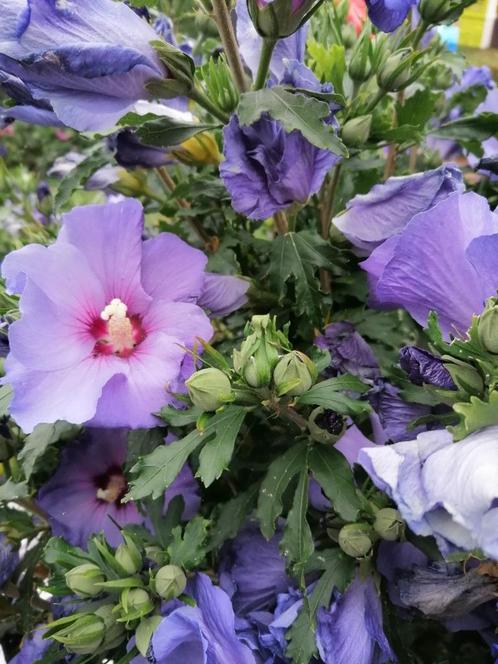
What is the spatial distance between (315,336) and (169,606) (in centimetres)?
23

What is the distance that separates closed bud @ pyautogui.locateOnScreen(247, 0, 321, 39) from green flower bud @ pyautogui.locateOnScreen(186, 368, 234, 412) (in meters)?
0.20

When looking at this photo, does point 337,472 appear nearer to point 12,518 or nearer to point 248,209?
point 248,209

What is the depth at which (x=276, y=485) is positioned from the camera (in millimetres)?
448

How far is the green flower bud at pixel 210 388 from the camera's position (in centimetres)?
39

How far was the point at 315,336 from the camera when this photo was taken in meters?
0.55

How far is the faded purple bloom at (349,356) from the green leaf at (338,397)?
5cm

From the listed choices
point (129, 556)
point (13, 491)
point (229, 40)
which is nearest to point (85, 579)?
point (129, 556)

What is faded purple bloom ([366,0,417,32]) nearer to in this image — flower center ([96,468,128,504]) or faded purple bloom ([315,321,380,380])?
faded purple bloom ([315,321,380,380])

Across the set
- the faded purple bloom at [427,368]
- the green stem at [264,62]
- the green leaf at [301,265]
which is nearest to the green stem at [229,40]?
the green stem at [264,62]

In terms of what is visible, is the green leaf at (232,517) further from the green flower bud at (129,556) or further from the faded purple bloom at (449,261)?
the faded purple bloom at (449,261)

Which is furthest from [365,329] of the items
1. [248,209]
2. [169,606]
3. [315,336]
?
[169,606]

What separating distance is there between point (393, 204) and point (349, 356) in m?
0.11

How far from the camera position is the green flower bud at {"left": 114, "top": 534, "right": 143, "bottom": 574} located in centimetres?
45

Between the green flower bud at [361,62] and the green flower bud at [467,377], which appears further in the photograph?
the green flower bud at [361,62]
